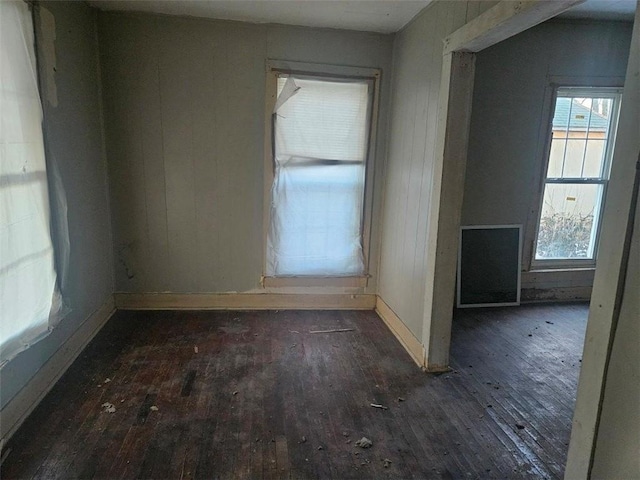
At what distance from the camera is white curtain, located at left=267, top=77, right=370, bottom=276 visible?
11.1ft

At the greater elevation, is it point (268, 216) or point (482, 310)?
point (268, 216)

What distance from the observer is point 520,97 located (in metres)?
3.75

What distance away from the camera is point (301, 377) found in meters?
2.64

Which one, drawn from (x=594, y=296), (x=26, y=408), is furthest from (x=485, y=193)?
(x=26, y=408)

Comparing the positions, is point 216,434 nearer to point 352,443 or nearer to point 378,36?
point 352,443

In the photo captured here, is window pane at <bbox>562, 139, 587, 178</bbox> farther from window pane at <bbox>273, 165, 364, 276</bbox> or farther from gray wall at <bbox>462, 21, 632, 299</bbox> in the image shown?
window pane at <bbox>273, 165, 364, 276</bbox>

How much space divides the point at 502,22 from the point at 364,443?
6.80ft

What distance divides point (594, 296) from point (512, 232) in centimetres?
278

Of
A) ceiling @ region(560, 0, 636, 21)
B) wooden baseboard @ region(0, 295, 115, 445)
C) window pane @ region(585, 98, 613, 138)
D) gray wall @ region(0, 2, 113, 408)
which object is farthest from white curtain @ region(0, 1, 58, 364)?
window pane @ region(585, 98, 613, 138)

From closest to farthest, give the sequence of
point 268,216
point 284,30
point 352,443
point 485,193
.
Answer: point 352,443
point 284,30
point 268,216
point 485,193

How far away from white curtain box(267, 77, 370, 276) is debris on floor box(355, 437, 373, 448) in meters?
1.79

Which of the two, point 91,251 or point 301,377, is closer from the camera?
point 301,377

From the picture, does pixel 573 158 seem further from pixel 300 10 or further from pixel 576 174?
pixel 300 10

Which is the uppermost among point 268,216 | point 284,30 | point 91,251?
point 284,30
